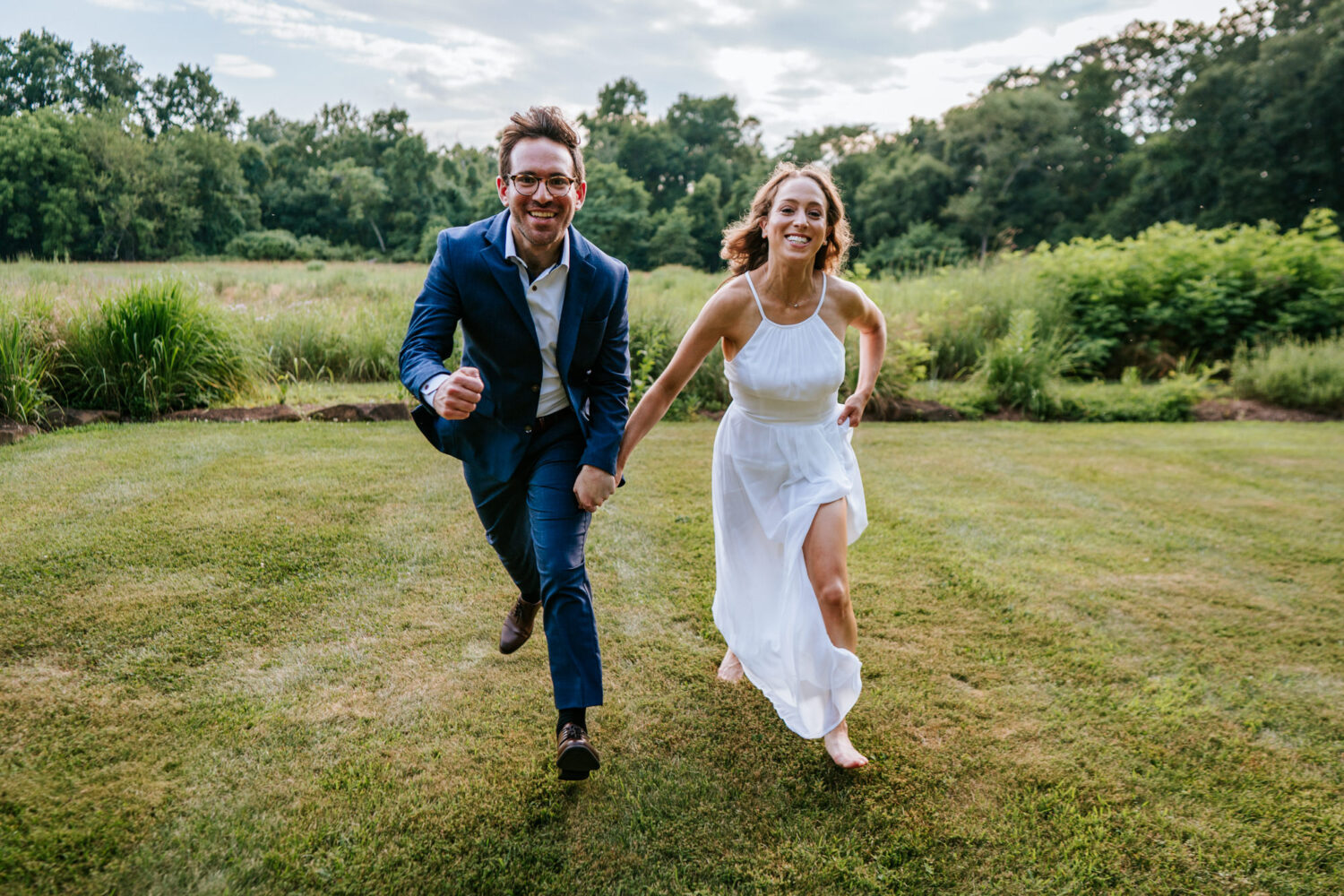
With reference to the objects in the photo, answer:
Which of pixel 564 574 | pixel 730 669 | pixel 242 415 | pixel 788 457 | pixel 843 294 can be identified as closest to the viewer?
pixel 564 574

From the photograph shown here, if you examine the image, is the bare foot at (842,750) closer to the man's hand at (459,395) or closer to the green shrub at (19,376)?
the man's hand at (459,395)

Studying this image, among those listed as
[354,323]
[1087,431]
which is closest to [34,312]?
[354,323]

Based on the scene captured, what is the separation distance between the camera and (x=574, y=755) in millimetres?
2465

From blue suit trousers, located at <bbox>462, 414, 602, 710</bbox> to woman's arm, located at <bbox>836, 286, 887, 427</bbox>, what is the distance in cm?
123

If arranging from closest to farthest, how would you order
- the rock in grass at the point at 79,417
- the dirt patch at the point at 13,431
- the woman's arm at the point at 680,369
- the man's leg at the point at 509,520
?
the man's leg at the point at 509,520 < the woman's arm at the point at 680,369 < the dirt patch at the point at 13,431 < the rock in grass at the point at 79,417

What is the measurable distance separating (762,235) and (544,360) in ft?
4.27

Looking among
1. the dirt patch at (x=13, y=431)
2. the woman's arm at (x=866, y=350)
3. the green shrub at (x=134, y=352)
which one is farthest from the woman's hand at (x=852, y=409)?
the green shrub at (x=134, y=352)

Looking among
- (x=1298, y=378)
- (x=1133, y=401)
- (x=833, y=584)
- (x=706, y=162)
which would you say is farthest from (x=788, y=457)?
(x=706, y=162)

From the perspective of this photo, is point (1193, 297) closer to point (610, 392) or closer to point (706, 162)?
point (610, 392)

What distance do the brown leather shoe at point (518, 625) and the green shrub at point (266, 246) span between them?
27958 millimetres

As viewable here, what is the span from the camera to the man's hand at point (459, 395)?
236 centimetres

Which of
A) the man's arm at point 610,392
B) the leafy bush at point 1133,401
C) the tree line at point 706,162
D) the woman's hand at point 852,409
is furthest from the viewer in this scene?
the tree line at point 706,162

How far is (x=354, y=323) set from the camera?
1077 cm

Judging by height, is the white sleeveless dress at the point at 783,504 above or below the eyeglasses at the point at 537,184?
below
